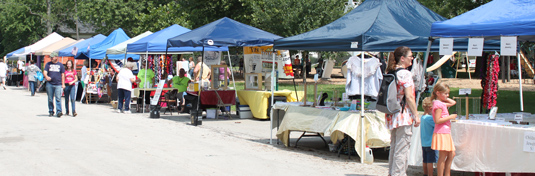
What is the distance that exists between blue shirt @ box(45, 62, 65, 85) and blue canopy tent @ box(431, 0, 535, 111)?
1099 cm

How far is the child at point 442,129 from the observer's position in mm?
6629

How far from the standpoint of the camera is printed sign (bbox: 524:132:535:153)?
6355mm

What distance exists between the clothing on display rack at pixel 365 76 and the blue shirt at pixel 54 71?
8793 millimetres

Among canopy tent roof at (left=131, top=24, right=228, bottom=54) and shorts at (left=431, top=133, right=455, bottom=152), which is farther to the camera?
Result: canopy tent roof at (left=131, top=24, right=228, bottom=54)

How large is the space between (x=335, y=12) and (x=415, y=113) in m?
24.2

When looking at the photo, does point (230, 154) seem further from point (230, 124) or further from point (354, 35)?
point (230, 124)

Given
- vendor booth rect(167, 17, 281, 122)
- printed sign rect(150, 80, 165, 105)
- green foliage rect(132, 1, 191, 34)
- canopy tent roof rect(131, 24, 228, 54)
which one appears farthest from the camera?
green foliage rect(132, 1, 191, 34)

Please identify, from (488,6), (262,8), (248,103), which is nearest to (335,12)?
(262,8)

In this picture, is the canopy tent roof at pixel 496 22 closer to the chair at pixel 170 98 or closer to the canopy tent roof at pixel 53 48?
the chair at pixel 170 98

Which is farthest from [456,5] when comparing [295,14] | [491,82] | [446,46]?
[446,46]

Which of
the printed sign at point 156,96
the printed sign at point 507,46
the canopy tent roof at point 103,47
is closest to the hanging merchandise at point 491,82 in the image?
the printed sign at point 507,46

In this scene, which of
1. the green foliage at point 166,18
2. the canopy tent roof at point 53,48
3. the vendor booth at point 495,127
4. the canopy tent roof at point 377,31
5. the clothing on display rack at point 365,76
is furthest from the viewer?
the green foliage at point 166,18

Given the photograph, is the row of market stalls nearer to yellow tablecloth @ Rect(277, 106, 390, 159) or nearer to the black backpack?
yellow tablecloth @ Rect(277, 106, 390, 159)

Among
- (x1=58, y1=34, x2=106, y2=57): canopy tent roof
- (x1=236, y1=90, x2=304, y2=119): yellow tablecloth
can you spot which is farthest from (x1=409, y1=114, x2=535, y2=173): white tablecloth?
(x1=58, y1=34, x2=106, y2=57): canopy tent roof
